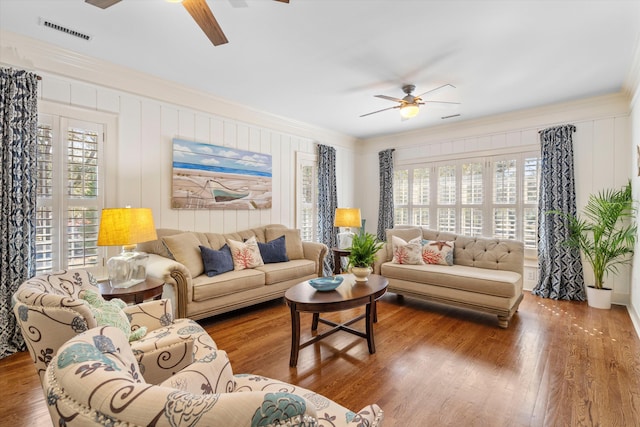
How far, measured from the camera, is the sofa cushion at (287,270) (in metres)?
3.85

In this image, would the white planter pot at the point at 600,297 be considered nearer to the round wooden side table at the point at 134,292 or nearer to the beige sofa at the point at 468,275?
the beige sofa at the point at 468,275

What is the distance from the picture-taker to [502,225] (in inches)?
195

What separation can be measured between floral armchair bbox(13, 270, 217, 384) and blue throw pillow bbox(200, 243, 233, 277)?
4.74 ft

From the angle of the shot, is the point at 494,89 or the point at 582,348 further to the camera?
the point at 494,89

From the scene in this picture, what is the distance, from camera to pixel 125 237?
102 inches

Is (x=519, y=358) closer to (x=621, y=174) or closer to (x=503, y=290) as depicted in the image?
(x=503, y=290)

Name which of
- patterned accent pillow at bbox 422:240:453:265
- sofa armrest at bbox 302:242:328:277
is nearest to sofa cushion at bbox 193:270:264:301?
sofa armrest at bbox 302:242:328:277

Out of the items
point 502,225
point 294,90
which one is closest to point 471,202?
point 502,225

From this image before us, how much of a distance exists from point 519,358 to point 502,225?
112 inches

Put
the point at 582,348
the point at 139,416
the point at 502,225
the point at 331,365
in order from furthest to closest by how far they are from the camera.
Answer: the point at 502,225, the point at 582,348, the point at 331,365, the point at 139,416

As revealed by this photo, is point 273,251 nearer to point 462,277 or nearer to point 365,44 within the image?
point 462,277

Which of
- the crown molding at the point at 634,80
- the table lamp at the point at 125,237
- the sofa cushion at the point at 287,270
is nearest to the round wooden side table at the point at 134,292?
the table lamp at the point at 125,237

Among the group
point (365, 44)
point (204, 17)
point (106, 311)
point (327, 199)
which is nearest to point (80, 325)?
point (106, 311)

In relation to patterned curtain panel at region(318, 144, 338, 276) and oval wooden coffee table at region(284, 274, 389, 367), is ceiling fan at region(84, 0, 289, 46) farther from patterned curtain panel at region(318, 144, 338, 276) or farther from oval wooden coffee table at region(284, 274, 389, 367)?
patterned curtain panel at region(318, 144, 338, 276)
